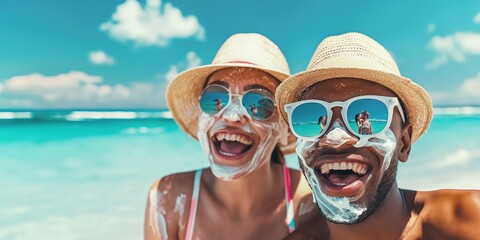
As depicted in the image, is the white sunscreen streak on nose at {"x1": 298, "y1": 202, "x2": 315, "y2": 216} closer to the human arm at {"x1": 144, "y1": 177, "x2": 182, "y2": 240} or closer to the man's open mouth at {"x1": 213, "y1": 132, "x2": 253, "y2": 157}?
the man's open mouth at {"x1": 213, "y1": 132, "x2": 253, "y2": 157}

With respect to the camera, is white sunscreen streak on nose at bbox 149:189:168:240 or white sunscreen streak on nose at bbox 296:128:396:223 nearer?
white sunscreen streak on nose at bbox 296:128:396:223

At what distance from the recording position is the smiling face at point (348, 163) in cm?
245

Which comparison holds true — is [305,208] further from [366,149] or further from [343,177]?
[366,149]

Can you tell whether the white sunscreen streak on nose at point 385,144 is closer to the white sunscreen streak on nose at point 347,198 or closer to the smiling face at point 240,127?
the white sunscreen streak on nose at point 347,198

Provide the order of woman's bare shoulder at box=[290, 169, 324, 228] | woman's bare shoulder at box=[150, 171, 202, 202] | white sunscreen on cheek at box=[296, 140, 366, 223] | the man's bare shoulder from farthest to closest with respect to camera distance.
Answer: woman's bare shoulder at box=[150, 171, 202, 202] → woman's bare shoulder at box=[290, 169, 324, 228] → white sunscreen on cheek at box=[296, 140, 366, 223] → the man's bare shoulder

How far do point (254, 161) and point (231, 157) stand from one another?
0.17 metres

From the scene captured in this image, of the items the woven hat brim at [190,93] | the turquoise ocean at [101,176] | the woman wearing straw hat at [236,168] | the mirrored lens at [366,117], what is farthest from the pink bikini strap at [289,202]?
the turquoise ocean at [101,176]

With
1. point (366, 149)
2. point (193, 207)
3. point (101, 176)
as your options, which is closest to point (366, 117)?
point (366, 149)

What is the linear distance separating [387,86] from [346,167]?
20.7 inches

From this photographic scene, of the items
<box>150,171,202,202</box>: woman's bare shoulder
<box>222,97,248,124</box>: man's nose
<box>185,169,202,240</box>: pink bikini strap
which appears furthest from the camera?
<box>150,171,202,202</box>: woman's bare shoulder

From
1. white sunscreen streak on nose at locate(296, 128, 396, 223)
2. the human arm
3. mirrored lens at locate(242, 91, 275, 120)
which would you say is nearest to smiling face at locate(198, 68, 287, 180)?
mirrored lens at locate(242, 91, 275, 120)

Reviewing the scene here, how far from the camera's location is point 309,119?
2564 mm

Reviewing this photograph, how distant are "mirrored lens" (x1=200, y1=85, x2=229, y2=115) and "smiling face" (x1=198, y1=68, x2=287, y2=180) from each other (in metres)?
0.03

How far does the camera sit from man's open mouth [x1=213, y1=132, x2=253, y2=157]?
3.36m
